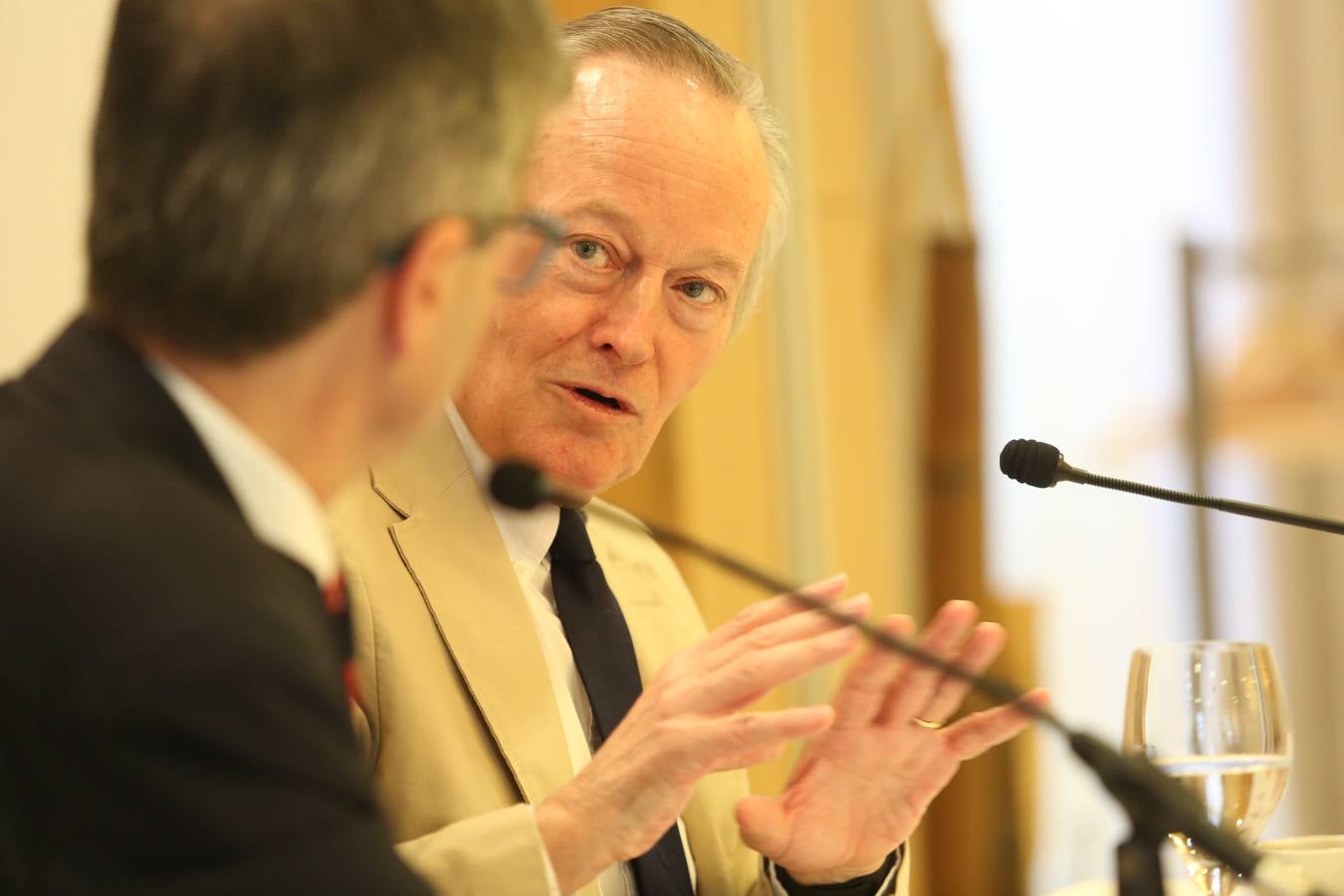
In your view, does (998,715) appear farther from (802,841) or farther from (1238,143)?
(1238,143)

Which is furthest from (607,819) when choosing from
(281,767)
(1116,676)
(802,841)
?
(1116,676)

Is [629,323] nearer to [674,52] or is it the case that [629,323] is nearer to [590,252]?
[590,252]

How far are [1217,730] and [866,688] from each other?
12.8 inches

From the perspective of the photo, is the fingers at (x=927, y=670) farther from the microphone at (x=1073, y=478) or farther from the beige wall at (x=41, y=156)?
the beige wall at (x=41, y=156)

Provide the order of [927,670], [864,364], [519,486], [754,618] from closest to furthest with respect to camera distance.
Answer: [519,486] < [754,618] < [927,670] < [864,364]

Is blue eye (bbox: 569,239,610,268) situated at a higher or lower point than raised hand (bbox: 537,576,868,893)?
higher

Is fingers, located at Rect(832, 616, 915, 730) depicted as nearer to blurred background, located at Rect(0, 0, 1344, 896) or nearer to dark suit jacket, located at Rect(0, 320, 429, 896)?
dark suit jacket, located at Rect(0, 320, 429, 896)

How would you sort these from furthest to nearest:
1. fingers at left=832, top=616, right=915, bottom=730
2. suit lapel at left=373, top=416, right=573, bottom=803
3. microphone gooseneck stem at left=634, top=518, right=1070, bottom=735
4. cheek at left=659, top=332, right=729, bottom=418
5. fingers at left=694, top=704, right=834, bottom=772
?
1. cheek at left=659, top=332, right=729, bottom=418
2. suit lapel at left=373, top=416, right=573, bottom=803
3. fingers at left=832, top=616, right=915, bottom=730
4. fingers at left=694, top=704, right=834, bottom=772
5. microphone gooseneck stem at left=634, top=518, right=1070, bottom=735

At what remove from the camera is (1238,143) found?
5.09 metres

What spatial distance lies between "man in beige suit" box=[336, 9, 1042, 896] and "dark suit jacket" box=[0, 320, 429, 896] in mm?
570

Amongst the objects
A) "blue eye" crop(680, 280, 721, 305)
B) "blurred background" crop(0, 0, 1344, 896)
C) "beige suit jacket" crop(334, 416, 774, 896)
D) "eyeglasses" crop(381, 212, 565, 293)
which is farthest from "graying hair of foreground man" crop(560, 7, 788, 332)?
"blurred background" crop(0, 0, 1344, 896)

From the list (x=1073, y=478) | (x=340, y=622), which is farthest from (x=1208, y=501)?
(x=340, y=622)

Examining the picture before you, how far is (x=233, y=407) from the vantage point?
0.90 m

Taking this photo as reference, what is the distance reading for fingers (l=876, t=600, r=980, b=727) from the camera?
55.2 inches
